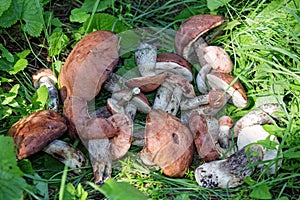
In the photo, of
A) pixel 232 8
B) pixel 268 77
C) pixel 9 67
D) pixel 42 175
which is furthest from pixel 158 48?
pixel 42 175

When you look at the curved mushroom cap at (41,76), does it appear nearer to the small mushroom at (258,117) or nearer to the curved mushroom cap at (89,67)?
the curved mushroom cap at (89,67)

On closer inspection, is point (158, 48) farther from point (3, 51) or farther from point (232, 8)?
point (3, 51)

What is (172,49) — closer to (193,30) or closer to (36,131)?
(193,30)

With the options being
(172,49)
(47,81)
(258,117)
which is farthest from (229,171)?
(47,81)

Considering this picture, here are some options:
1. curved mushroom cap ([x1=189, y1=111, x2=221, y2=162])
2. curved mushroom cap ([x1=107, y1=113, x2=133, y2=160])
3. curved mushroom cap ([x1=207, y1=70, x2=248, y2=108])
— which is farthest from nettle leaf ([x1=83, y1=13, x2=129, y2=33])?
curved mushroom cap ([x1=189, y1=111, x2=221, y2=162])

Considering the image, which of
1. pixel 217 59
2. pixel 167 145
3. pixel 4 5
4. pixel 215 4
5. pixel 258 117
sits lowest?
pixel 258 117

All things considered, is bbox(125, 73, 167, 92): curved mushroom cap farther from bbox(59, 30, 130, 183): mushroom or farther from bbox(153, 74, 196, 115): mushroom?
bbox(59, 30, 130, 183): mushroom

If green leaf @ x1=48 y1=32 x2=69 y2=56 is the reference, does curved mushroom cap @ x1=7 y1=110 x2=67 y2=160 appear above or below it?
below

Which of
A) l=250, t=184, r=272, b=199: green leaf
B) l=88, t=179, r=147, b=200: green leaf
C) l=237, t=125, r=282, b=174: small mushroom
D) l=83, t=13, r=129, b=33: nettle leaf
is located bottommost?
l=250, t=184, r=272, b=199: green leaf
